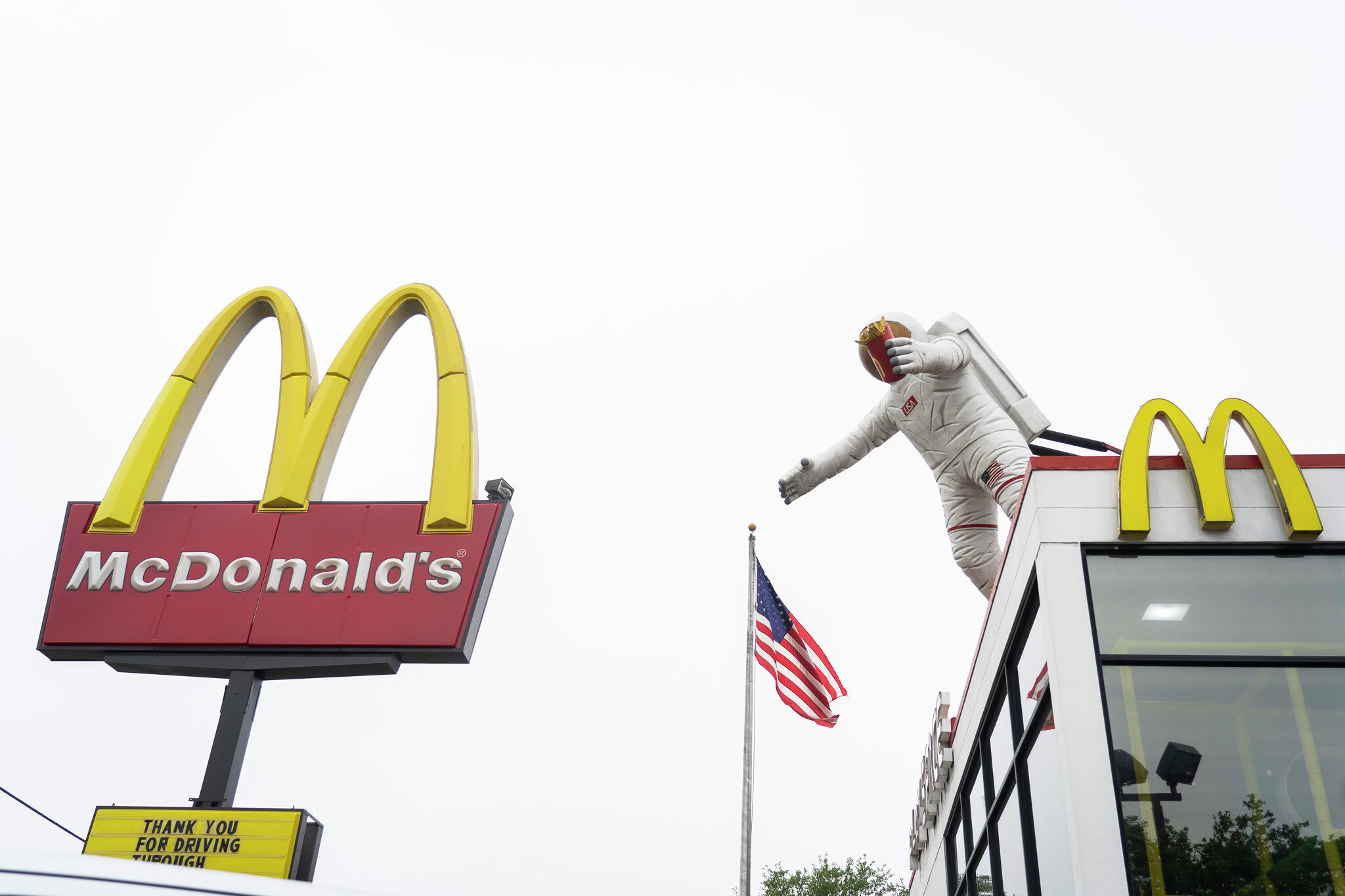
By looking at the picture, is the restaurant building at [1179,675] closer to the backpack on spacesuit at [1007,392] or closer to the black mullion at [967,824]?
the black mullion at [967,824]

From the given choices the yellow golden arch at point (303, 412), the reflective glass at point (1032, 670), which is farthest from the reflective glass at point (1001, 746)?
the yellow golden arch at point (303, 412)

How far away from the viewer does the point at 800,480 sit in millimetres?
13477

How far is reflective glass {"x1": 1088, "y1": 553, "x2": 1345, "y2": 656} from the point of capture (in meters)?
7.04

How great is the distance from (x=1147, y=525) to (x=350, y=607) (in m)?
6.47

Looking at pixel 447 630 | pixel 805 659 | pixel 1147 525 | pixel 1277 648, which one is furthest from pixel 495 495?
pixel 1277 648

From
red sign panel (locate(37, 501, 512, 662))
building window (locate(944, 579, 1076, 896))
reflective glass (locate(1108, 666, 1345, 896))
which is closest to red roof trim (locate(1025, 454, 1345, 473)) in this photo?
building window (locate(944, 579, 1076, 896))

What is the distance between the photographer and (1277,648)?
7004 mm

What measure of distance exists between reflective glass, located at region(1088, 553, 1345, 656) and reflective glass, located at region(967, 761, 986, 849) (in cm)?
336

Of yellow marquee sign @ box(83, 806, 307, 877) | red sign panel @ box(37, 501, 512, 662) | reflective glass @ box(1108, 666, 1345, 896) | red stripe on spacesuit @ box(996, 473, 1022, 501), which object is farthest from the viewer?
red stripe on spacesuit @ box(996, 473, 1022, 501)

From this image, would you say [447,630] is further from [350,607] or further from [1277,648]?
[1277,648]

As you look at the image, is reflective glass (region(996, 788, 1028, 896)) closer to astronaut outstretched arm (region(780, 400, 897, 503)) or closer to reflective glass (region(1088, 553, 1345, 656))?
reflective glass (region(1088, 553, 1345, 656))

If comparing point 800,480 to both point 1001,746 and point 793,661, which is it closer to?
point 793,661

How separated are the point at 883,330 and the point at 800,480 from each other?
7.09 ft

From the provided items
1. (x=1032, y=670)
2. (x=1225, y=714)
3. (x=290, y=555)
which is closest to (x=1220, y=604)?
(x=1225, y=714)
